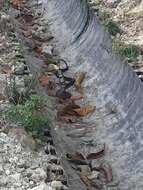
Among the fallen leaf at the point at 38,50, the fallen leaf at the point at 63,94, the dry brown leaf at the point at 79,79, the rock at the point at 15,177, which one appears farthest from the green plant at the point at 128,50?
→ the rock at the point at 15,177

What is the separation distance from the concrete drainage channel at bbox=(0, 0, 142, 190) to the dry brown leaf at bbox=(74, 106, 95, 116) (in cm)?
4

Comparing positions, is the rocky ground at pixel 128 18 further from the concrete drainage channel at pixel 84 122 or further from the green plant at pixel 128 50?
the concrete drainage channel at pixel 84 122

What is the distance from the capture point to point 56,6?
41.0 ft

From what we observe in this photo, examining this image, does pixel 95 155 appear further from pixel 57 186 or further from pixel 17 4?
pixel 17 4

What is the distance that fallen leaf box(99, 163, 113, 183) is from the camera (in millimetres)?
6776

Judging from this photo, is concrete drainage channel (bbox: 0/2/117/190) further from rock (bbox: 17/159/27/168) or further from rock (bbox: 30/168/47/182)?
rock (bbox: 17/159/27/168)

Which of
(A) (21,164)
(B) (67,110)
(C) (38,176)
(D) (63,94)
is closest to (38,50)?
(D) (63,94)

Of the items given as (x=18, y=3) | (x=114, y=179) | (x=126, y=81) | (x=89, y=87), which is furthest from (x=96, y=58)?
(x=18, y=3)

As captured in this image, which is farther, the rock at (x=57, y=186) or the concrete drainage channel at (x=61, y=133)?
the concrete drainage channel at (x=61, y=133)

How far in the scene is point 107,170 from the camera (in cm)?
693

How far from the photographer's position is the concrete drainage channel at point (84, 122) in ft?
21.9

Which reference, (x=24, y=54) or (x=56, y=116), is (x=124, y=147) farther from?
(x=24, y=54)

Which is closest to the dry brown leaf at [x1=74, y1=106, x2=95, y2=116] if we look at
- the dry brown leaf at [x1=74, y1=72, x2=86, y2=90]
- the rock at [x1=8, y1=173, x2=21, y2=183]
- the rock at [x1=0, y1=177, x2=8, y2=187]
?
the dry brown leaf at [x1=74, y1=72, x2=86, y2=90]

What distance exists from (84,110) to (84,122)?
0.94 ft
